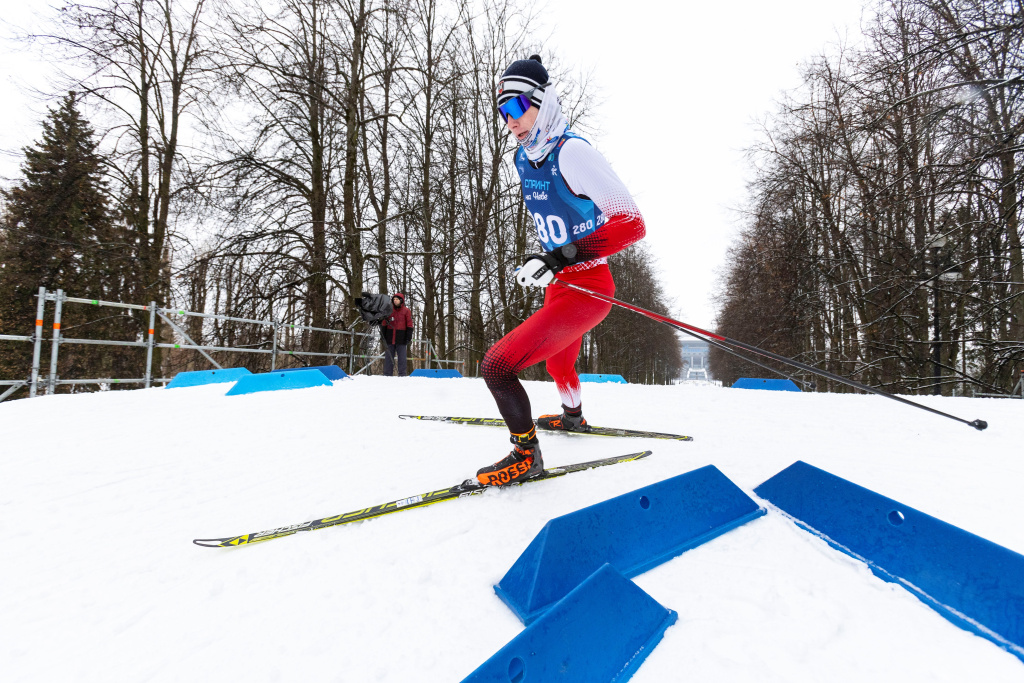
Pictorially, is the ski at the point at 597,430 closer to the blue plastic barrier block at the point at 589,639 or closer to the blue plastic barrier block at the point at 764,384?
the blue plastic barrier block at the point at 589,639

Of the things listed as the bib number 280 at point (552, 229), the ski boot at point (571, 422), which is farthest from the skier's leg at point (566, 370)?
the bib number 280 at point (552, 229)

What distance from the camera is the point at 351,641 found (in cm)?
120

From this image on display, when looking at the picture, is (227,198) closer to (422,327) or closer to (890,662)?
(422,327)

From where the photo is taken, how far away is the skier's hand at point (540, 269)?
8.09 ft

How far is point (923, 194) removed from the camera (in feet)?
24.9

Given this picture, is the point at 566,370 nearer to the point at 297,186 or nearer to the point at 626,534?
the point at 626,534

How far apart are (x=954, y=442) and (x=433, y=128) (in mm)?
15374

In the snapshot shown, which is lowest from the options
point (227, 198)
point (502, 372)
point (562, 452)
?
point (562, 452)

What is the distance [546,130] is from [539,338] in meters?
1.21

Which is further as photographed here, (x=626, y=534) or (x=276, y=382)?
(x=276, y=382)

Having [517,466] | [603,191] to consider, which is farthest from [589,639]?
[603,191]

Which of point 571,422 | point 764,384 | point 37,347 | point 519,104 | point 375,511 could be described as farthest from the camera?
point 764,384

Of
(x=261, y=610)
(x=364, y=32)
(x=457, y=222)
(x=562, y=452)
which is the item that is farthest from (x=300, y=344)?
(x=261, y=610)

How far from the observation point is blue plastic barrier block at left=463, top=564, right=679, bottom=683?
3.08ft
